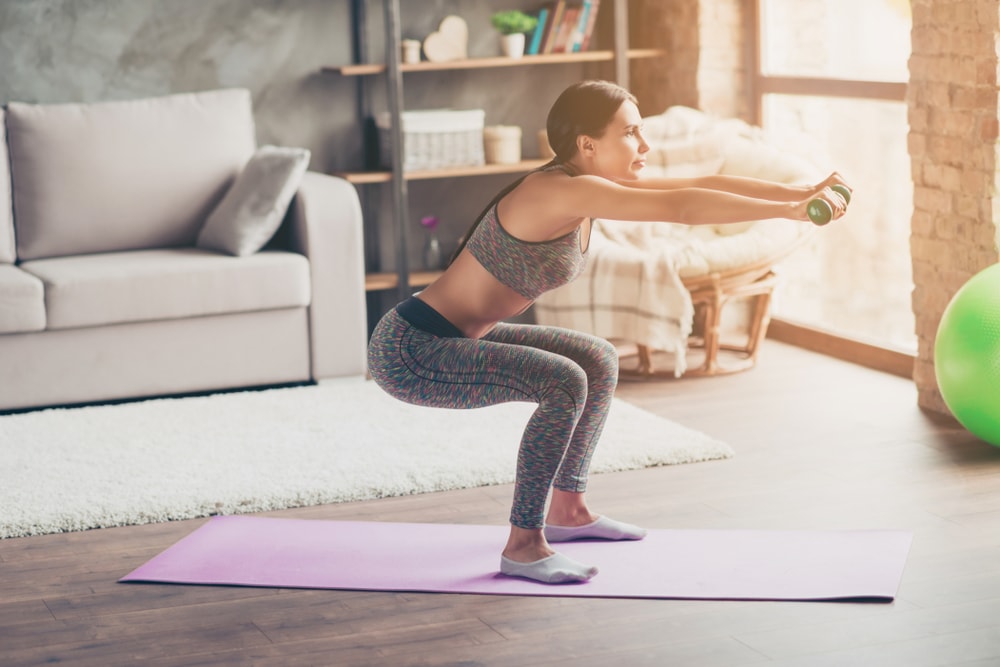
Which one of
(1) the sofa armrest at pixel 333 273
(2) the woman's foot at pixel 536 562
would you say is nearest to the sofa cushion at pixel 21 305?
(1) the sofa armrest at pixel 333 273

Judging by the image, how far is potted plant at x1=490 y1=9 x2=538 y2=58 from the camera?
5645 mm

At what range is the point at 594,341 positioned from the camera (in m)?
3.13

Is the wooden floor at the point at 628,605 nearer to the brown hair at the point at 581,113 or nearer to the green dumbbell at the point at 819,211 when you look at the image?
the green dumbbell at the point at 819,211

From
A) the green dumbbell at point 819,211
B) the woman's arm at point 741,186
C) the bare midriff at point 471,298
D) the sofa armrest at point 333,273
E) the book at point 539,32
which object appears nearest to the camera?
the green dumbbell at point 819,211

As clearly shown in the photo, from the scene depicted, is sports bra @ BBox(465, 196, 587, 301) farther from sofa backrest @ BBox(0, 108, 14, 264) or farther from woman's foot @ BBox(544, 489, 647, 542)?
sofa backrest @ BBox(0, 108, 14, 264)

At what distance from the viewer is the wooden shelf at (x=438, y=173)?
550cm

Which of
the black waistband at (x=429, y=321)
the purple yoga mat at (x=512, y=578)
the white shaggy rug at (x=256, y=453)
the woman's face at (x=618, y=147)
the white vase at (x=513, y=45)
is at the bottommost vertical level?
the white shaggy rug at (x=256, y=453)

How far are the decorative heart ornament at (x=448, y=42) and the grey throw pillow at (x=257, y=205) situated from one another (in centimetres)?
92

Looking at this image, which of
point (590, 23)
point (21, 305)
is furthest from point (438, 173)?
point (21, 305)

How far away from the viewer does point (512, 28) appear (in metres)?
5.68

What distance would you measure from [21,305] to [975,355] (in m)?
2.92

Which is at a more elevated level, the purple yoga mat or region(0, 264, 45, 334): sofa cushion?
region(0, 264, 45, 334): sofa cushion

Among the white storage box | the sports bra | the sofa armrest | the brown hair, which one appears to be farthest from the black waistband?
the white storage box

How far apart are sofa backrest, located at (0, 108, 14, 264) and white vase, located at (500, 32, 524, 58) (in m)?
1.95
